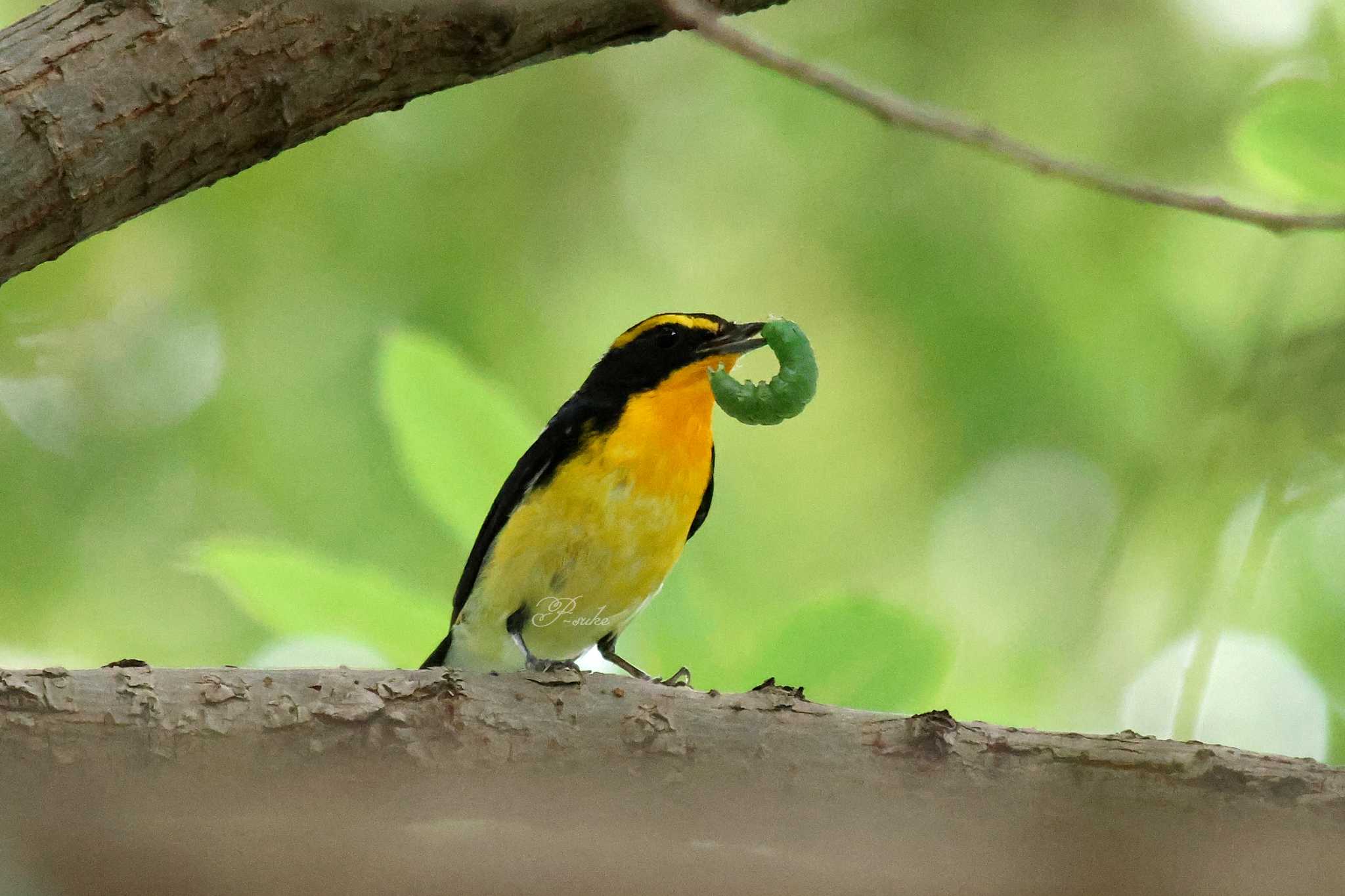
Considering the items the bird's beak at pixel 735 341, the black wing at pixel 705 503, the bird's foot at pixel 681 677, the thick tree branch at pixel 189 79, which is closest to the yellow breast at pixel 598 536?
the black wing at pixel 705 503

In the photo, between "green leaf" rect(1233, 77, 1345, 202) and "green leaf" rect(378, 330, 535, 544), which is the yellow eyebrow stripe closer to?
"green leaf" rect(378, 330, 535, 544)

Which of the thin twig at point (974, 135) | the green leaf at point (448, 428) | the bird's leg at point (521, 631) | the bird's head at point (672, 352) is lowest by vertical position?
the thin twig at point (974, 135)

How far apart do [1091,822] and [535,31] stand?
77.9 inches

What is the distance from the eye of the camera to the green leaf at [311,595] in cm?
325

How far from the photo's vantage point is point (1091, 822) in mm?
2477

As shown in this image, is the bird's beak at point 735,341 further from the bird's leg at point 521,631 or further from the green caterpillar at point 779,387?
the bird's leg at point 521,631

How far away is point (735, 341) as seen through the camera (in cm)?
507

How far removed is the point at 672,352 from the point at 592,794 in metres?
2.52

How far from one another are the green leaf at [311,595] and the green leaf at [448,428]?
302 mm

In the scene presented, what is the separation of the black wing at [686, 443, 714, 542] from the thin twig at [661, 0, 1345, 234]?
3.25 meters

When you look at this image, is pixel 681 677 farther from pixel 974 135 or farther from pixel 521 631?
pixel 974 135

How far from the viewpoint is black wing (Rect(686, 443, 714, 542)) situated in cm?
515

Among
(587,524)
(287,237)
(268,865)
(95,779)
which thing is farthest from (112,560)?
(268,865)

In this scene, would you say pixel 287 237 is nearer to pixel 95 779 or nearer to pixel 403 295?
pixel 403 295
